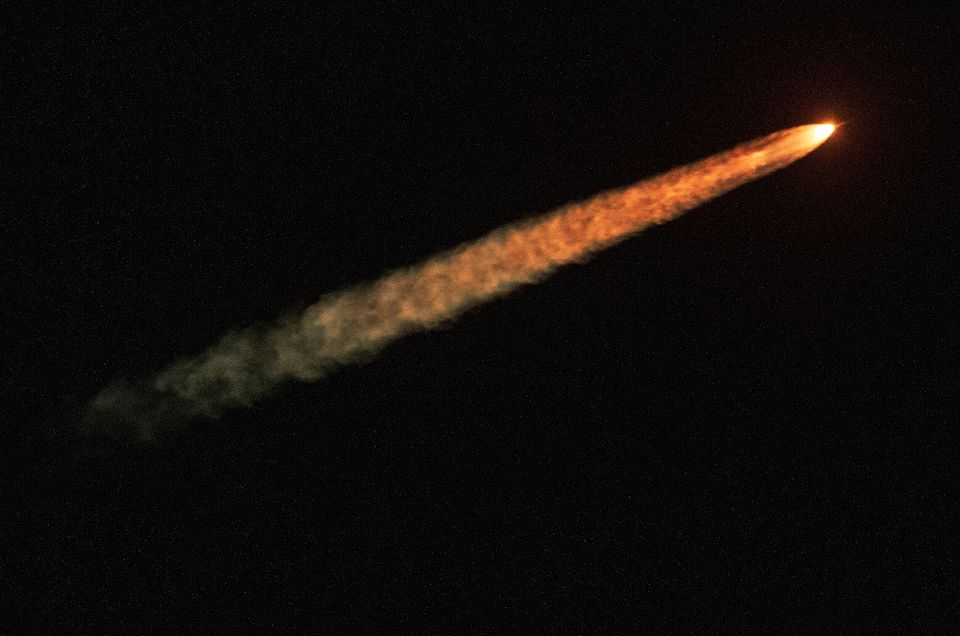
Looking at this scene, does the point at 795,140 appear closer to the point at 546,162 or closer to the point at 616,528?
the point at 546,162

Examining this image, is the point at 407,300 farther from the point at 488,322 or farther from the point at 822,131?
the point at 822,131

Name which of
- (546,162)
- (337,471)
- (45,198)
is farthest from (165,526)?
(546,162)

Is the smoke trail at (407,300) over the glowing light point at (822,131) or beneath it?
over

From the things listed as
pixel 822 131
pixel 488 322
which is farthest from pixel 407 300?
pixel 822 131

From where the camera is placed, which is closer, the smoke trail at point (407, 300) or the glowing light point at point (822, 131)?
the glowing light point at point (822, 131)

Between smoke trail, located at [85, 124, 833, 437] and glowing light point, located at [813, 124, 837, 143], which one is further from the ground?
smoke trail, located at [85, 124, 833, 437]
